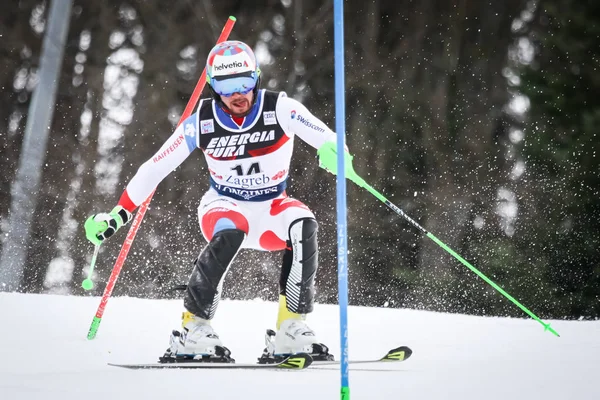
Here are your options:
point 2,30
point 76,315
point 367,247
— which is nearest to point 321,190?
point 367,247

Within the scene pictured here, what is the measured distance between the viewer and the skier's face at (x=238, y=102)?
4.53 metres

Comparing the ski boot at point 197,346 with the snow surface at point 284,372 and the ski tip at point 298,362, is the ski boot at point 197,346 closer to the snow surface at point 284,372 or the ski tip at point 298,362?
the snow surface at point 284,372

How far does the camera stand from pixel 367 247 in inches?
654

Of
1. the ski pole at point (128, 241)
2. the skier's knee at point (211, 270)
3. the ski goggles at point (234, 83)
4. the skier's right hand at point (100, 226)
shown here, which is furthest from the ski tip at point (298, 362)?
the ski pole at point (128, 241)

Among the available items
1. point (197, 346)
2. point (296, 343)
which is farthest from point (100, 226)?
point (296, 343)

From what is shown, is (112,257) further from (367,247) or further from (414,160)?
(414,160)

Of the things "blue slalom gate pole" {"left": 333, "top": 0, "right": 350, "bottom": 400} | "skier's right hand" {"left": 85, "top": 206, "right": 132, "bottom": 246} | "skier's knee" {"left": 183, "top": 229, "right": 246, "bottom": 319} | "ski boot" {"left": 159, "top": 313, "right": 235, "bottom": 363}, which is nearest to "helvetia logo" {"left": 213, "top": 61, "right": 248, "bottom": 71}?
"skier's knee" {"left": 183, "top": 229, "right": 246, "bottom": 319}

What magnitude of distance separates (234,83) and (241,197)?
620 millimetres

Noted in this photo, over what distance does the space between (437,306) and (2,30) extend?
10.3 metres

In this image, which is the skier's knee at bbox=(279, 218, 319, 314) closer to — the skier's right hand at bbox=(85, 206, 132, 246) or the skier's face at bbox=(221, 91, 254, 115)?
the skier's face at bbox=(221, 91, 254, 115)

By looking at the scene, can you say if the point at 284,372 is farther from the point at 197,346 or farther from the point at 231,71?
the point at 231,71

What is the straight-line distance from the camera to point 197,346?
14.6 ft

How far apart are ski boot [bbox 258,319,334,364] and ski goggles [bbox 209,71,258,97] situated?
1.19 meters

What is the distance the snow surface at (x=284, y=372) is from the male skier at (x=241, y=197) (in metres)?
0.40
